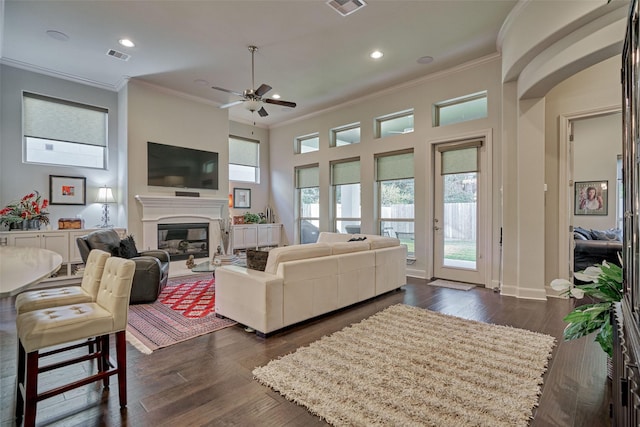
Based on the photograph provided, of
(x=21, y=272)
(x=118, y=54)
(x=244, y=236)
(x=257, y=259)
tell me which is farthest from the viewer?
(x=244, y=236)

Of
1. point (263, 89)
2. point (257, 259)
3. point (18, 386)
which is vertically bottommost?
point (18, 386)

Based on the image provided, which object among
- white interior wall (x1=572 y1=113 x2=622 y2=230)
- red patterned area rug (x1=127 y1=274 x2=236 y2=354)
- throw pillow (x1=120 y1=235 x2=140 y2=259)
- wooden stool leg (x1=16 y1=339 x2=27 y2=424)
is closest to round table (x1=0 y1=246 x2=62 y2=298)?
wooden stool leg (x1=16 y1=339 x2=27 y2=424)

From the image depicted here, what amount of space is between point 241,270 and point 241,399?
A: 1.43m

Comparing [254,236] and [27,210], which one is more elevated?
[27,210]

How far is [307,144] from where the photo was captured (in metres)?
Result: 7.76

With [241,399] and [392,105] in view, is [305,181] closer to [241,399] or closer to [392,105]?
[392,105]

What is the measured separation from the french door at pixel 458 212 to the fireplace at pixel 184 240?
180 inches

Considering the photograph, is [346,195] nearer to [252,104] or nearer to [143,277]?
[252,104]

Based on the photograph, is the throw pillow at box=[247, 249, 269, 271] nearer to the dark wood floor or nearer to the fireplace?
the dark wood floor

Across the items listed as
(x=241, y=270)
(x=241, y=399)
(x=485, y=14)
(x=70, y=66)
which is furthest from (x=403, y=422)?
(x=70, y=66)

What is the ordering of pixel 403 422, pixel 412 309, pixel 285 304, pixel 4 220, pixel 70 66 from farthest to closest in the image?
1. pixel 70 66
2. pixel 4 220
3. pixel 412 309
4. pixel 285 304
5. pixel 403 422

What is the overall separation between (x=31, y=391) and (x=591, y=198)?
964cm

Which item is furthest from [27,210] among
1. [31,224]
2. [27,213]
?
[31,224]

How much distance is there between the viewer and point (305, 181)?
768cm
